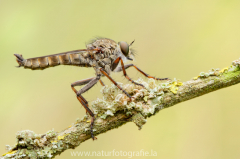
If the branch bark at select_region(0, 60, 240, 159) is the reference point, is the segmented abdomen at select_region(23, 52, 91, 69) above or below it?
above

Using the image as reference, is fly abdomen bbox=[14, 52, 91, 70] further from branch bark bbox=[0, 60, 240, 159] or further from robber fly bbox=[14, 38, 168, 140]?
branch bark bbox=[0, 60, 240, 159]

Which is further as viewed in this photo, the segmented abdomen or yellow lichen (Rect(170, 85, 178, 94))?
the segmented abdomen

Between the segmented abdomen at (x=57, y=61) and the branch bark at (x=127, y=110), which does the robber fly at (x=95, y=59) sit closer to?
the segmented abdomen at (x=57, y=61)

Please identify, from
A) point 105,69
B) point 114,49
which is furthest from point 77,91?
point 114,49

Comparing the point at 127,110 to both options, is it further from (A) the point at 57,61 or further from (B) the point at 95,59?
(A) the point at 57,61

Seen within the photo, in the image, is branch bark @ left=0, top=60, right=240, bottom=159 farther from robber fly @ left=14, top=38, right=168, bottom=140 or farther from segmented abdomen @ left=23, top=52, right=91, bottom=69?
segmented abdomen @ left=23, top=52, right=91, bottom=69

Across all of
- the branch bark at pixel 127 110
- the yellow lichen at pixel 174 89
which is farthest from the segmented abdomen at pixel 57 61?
the yellow lichen at pixel 174 89

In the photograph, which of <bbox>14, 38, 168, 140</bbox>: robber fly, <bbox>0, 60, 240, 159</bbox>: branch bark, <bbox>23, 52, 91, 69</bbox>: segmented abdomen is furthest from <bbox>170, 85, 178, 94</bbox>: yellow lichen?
<bbox>23, 52, 91, 69</bbox>: segmented abdomen
